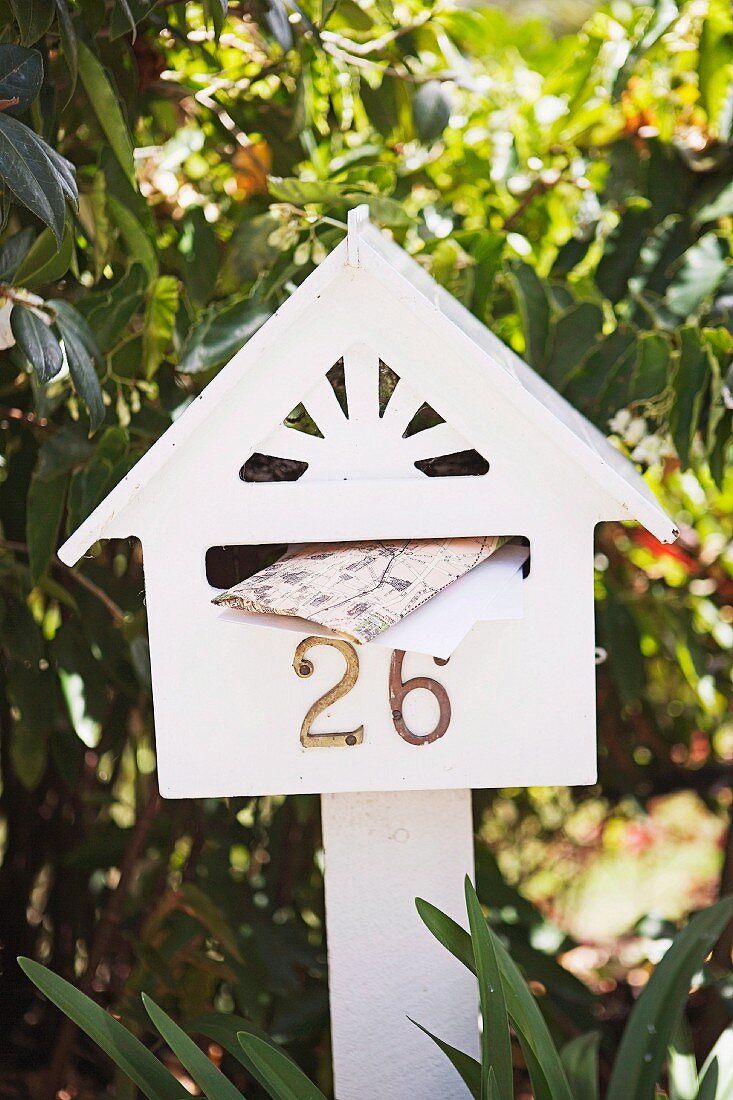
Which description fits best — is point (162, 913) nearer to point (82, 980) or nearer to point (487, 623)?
point (82, 980)

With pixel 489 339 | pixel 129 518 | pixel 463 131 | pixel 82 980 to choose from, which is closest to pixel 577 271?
pixel 463 131

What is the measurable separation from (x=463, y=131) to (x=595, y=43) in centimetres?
20

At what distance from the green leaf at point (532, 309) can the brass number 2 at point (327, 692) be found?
0.43 metres

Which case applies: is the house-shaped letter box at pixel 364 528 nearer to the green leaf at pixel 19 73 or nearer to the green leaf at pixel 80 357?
the green leaf at pixel 80 357

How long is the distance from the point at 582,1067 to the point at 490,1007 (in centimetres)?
27

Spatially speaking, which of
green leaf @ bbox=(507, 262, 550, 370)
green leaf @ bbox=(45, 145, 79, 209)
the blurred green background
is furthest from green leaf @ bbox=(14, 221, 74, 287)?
green leaf @ bbox=(507, 262, 550, 370)

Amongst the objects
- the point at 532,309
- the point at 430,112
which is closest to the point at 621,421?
the point at 532,309

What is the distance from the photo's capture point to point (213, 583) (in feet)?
3.40

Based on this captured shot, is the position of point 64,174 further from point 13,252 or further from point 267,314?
point 267,314

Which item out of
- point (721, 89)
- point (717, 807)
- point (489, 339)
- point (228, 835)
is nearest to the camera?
point (489, 339)

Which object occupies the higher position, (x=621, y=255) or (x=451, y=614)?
(x=621, y=255)

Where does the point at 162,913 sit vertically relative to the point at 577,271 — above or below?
below

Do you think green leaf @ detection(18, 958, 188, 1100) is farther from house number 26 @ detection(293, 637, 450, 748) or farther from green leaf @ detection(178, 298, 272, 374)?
green leaf @ detection(178, 298, 272, 374)

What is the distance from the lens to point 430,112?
1.21 metres
